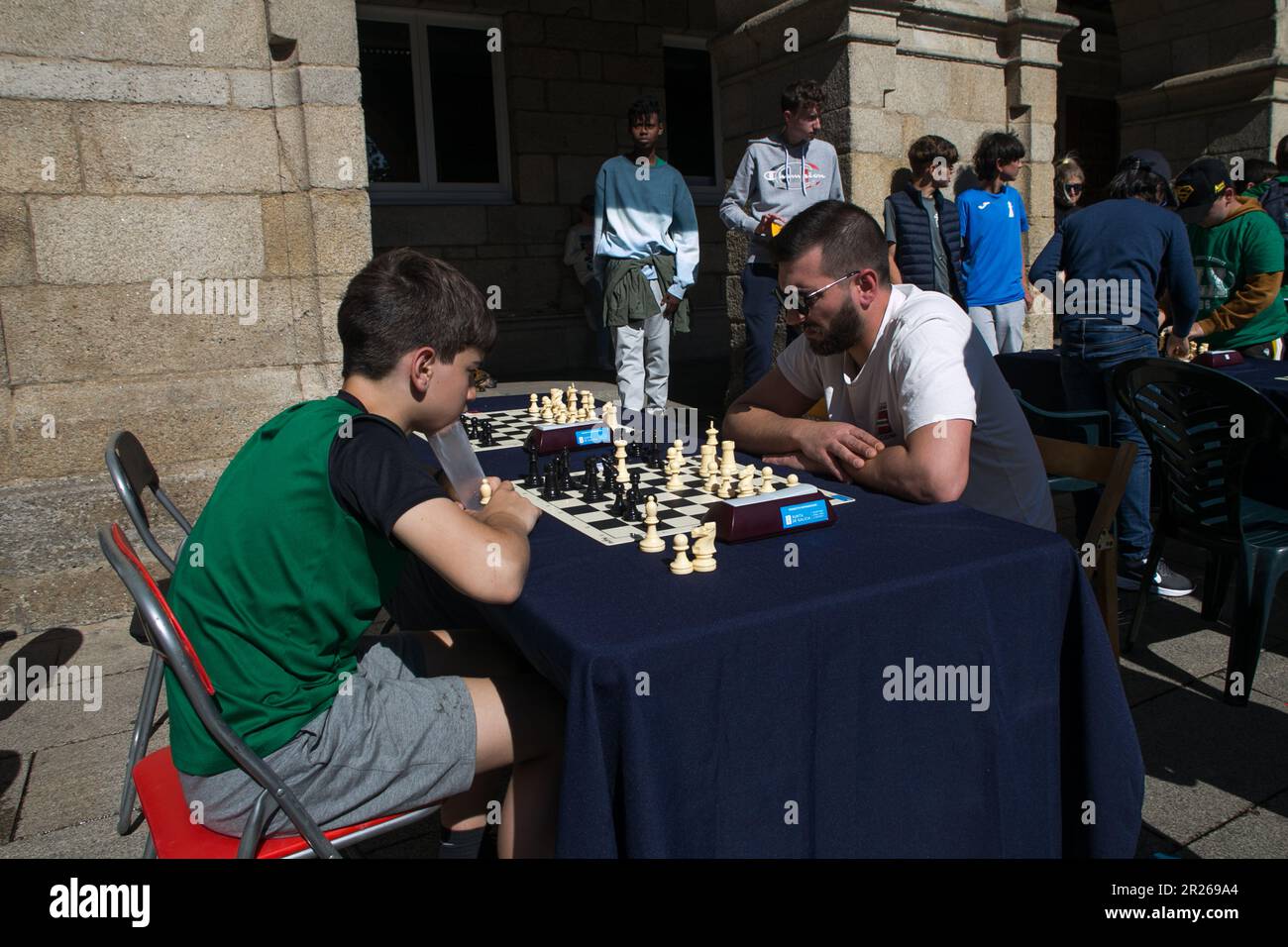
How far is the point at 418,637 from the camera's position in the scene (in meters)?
2.23

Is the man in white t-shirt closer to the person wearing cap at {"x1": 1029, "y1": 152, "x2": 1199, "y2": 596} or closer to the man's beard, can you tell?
the man's beard

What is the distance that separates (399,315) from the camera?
1.80 meters

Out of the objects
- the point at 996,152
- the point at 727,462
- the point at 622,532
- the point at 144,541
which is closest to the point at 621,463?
the point at 727,462

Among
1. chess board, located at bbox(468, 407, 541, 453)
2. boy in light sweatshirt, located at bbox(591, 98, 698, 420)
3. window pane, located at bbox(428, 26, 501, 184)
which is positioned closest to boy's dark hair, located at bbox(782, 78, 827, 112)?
boy in light sweatshirt, located at bbox(591, 98, 698, 420)

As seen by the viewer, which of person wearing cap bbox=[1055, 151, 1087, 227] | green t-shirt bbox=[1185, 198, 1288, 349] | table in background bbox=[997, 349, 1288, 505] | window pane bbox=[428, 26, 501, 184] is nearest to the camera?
table in background bbox=[997, 349, 1288, 505]

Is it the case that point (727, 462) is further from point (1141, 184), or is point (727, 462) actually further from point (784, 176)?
point (784, 176)

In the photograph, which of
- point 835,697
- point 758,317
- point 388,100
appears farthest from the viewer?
point 388,100

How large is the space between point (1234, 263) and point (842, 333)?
3.26 metres

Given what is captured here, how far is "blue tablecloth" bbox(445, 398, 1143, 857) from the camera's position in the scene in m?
1.45

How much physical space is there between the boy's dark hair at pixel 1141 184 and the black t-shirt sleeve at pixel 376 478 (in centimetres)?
365

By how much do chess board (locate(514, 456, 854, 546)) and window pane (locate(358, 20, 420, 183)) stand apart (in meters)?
7.99

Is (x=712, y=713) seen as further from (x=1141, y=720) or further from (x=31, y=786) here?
(x=31, y=786)

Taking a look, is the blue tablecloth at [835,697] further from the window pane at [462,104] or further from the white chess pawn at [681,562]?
the window pane at [462,104]
